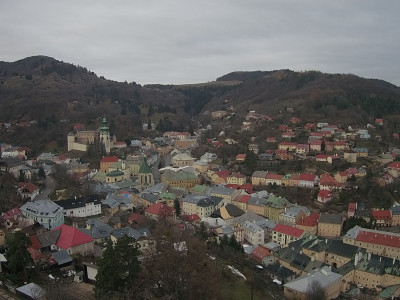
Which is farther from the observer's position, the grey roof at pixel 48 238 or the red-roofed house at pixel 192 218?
the red-roofed house at pixel 192 218

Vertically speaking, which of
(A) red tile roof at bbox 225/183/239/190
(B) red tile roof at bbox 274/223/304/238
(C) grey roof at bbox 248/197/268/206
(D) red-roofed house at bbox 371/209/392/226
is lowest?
(B) red tile roof at bbox 274/223/304/238

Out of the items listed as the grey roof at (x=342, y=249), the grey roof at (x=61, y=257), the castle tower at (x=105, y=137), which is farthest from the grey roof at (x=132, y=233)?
the castle tower at (x=105, y=137)

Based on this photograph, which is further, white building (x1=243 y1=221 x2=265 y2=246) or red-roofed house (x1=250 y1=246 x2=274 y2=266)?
white building (x1=243 y1=221 x2=265 y2=246)

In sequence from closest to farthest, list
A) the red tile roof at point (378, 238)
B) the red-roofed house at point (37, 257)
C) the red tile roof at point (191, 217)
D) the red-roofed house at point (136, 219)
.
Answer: the red-roofed house at point (37, 257) < the red tile roof at point (378, 238) < the red-roofed house at point (136, 219) < the red tile roof at point (191, 217)

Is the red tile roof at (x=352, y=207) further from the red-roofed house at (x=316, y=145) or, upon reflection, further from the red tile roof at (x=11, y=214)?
the red tile roof at (x=11, y=214)

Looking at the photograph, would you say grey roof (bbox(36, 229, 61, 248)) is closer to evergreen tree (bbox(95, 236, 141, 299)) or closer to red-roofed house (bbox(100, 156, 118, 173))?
evergreen tree (bbox(95, 236, 141, 299))

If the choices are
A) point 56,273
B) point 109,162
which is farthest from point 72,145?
point 56,273

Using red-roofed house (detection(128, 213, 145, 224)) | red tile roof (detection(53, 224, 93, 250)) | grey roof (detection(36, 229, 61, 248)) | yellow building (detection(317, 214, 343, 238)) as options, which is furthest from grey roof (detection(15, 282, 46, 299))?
yellow building (detection(317, 214, 343, 238))
